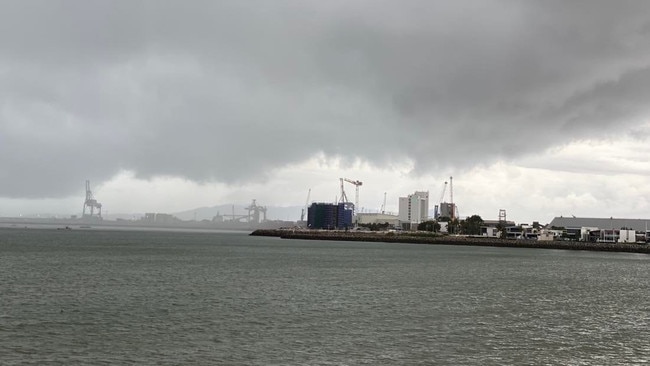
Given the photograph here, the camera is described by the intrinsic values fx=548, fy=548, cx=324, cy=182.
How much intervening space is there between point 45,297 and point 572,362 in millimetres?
31409

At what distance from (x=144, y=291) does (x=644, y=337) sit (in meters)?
31.6

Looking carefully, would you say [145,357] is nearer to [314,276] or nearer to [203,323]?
[203,323]

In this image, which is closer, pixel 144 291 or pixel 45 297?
pixel 45 297

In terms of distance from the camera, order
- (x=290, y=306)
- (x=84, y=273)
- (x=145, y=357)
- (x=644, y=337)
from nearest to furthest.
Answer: (x=145, y=357) → (x=644, y=337) → (x=290, y=306) → (x=84, y=273)

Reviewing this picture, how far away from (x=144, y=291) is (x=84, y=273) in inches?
666

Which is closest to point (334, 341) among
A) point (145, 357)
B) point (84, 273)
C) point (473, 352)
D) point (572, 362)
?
point (473, 352)

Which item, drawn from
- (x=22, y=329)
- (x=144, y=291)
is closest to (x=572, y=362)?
(x=22, y=329)

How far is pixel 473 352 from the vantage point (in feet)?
73.3

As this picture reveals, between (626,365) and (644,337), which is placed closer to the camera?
(626,365)

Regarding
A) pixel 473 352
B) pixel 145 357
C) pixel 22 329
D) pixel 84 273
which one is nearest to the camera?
pixel 145 357

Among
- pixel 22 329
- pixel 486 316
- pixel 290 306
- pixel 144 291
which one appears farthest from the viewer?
pixel 144 291

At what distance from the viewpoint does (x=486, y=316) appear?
3153cm

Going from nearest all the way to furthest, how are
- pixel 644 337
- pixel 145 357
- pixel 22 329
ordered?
pixel 145 357 → pixel 22 329 → pixel 644 337

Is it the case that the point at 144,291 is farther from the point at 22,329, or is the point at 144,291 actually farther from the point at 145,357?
the point at 145,357
